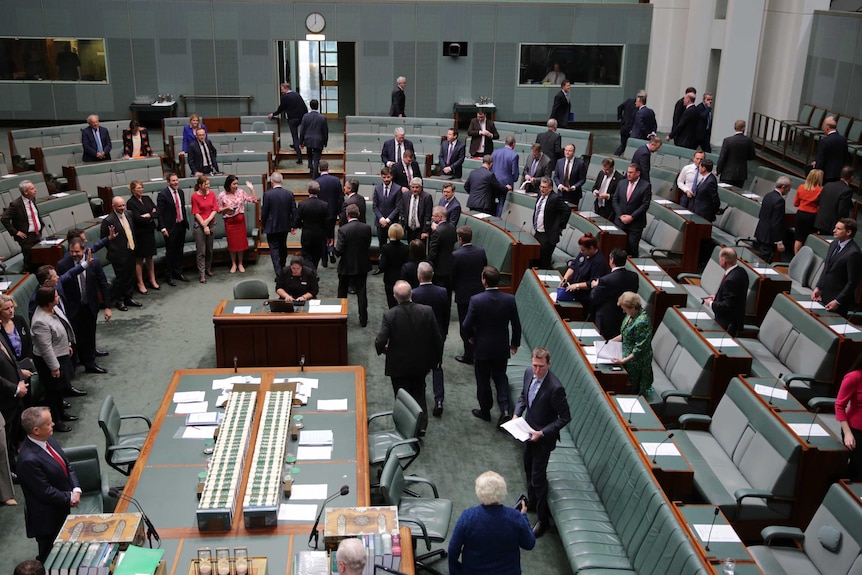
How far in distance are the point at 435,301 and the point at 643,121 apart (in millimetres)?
8626

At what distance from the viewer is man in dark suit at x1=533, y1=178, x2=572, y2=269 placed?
36.7 ft

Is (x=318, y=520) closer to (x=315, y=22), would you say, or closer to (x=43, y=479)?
(x=43, y=479)

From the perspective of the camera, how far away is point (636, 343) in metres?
7.35

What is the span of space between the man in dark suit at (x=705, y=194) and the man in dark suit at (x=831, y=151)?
171 cm

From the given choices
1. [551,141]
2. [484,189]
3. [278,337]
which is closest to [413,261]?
[278,337]

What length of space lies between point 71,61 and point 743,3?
1514cm

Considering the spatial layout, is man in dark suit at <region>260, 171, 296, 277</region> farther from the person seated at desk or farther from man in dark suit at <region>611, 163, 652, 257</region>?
man in dark suit at <region>611, 163, 652, 257</region>

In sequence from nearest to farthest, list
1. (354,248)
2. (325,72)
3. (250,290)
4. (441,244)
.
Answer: (250,290) → (441,244) → (354,248) → (325,72)

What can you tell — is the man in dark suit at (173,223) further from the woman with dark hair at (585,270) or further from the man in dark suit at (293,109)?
the woman with dark hair at (585,270)

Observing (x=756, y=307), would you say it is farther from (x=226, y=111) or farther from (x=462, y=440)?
(x=226, y=111)

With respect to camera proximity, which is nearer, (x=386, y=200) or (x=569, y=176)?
(x=386, y=200)

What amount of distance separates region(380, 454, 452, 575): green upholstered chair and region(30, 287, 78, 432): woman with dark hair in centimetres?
383

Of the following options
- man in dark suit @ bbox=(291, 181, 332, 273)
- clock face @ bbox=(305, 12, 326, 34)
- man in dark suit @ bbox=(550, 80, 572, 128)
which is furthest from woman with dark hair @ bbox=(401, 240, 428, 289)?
clock face @ bbox=(305, 12, 326, 34)

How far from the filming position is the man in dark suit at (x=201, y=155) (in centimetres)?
1403
